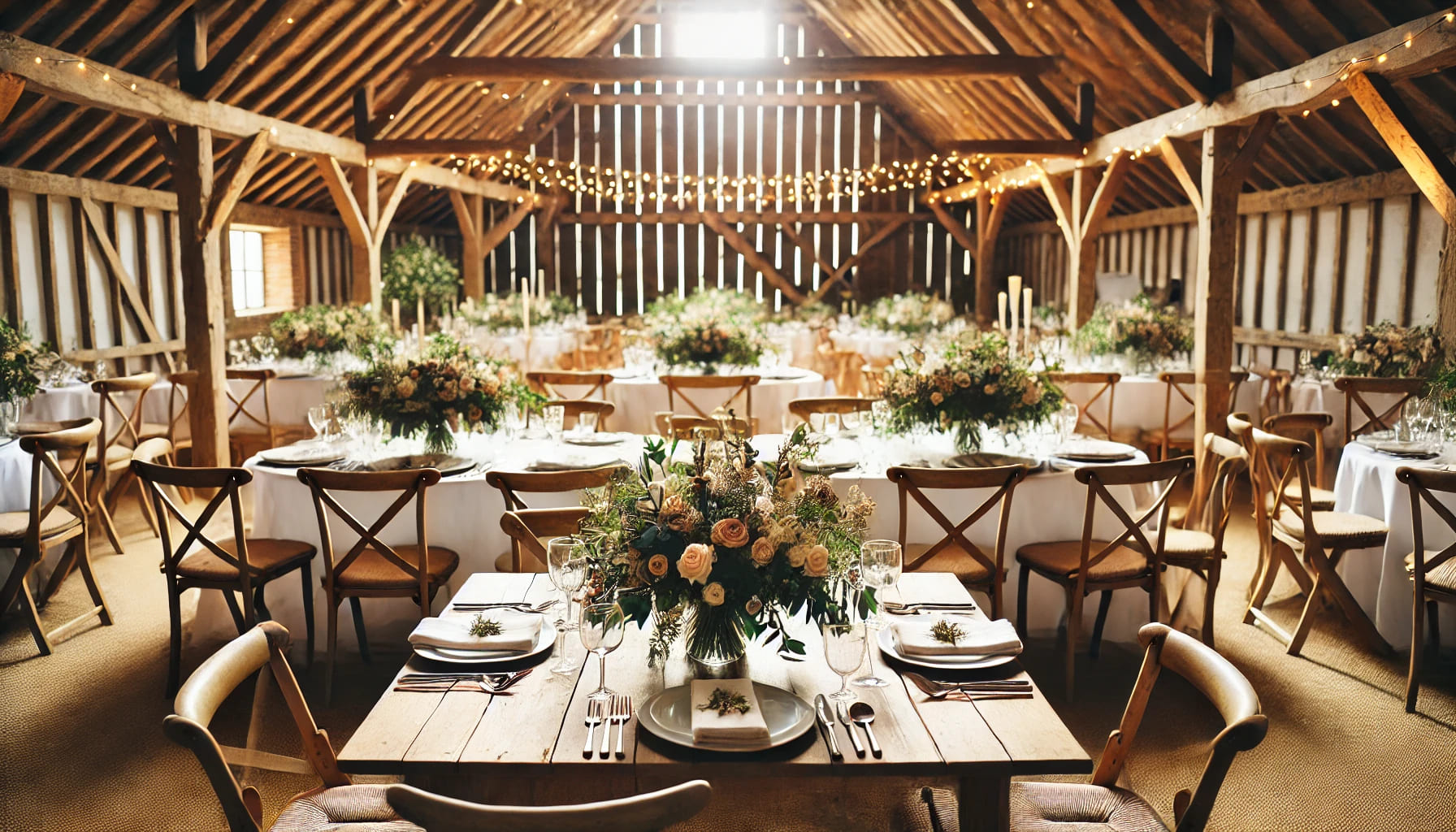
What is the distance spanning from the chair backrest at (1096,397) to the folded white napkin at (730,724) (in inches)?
187

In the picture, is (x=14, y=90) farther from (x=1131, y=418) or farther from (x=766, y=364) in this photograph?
(x=1131, y=418)

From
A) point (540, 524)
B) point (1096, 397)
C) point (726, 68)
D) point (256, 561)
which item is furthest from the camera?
point (726, 68)

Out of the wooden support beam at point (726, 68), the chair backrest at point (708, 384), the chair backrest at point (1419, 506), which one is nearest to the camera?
the chair backrest at point (1419, 506)

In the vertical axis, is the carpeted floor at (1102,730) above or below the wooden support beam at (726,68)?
below

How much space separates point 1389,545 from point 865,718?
11.8ft

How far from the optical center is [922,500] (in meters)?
4.10

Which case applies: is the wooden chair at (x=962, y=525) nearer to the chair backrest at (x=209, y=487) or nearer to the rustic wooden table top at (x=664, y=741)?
the rustic wooden table top at (x=664, y=741)

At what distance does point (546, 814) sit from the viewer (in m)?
1.55

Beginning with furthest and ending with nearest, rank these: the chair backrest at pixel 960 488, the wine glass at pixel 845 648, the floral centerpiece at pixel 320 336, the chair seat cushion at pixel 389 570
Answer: the floral centerpiece at pixel 320 336 → the chair seat cushion at pixel 389 570 → the chair backrest at pixel 960 488 → the wine glass at pixel 845 648

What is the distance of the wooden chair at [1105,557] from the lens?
159 inches

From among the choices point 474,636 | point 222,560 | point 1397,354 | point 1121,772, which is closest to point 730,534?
point 474,636

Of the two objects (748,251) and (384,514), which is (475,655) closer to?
(384,514)

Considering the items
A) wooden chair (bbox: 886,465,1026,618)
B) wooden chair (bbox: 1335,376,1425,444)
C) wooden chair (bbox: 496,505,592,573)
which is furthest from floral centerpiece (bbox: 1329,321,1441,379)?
wooden chair (bbox: 496,505,592,573)

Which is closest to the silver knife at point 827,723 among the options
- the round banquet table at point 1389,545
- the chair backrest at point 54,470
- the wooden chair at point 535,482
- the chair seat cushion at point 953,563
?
the wooden chair at point 535,482
